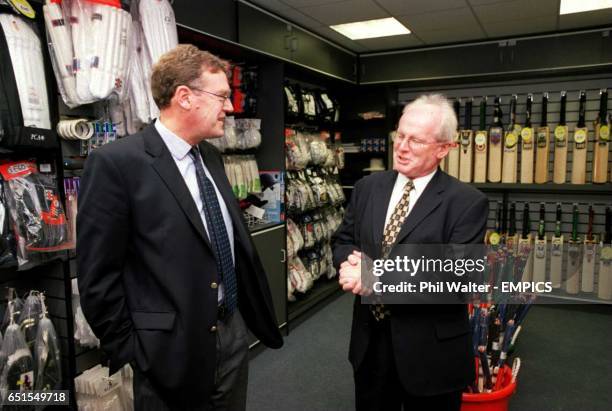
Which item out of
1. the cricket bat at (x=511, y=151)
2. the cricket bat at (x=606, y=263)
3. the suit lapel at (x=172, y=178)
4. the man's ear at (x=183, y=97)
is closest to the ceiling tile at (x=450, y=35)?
the cricket bat at (x=511, y=151)

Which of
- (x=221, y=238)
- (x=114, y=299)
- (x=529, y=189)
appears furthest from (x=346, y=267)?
(x=529, y=189)

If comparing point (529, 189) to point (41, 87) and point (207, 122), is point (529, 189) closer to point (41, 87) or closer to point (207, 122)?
point (207, 122)

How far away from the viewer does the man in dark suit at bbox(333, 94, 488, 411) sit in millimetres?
1509

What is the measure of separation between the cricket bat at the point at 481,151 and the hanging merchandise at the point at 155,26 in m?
3.25

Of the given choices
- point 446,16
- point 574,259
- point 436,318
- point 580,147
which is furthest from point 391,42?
point 436,318

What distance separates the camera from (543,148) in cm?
424

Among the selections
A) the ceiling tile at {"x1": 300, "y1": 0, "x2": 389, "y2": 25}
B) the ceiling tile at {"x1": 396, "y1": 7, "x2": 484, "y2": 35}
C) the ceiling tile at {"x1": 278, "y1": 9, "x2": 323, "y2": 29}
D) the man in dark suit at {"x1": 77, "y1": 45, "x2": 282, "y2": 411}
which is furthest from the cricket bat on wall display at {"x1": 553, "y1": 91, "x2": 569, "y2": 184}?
the man in dark suit at {"x1": 77, "y1": 45, "x2": 282, "y2": 411}

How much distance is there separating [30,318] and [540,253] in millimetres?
4210

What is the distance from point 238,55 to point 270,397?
2421mm

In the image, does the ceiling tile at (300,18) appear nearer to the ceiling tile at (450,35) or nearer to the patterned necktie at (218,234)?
the ceiling tile at (450,35)

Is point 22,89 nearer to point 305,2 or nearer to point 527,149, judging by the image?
point 305,2

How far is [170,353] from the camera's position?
1337mm

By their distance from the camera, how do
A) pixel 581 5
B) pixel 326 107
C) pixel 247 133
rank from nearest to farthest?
pixel 581 5 → pixel 247 133 → pixel 326 107

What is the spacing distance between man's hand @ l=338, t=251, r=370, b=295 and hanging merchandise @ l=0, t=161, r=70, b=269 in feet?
3.93
